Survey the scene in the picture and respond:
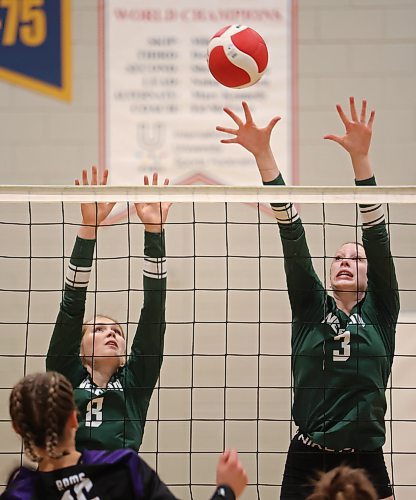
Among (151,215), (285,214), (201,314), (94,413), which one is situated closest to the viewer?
(94,413)

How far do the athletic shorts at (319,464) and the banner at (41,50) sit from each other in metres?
2.94

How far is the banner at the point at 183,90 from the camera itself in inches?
216

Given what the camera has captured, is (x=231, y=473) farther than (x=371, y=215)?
No

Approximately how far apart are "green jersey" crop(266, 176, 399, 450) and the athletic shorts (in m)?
0.04

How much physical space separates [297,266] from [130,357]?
2.55ft

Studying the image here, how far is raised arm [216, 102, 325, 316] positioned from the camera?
3592 millimetres

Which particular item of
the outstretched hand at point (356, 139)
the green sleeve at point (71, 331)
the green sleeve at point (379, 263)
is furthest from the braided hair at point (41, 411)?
the outstretched hand at point (356, 139)

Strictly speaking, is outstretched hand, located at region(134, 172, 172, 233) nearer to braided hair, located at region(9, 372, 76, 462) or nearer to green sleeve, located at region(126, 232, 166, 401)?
green sleeve, located at region(126, 232, 166, 401)

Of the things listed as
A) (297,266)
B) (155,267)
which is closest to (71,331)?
(155,267)

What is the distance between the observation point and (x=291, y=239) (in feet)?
11.8

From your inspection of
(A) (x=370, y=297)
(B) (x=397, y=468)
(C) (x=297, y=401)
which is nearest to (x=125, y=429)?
(C) (x=297, y=401)

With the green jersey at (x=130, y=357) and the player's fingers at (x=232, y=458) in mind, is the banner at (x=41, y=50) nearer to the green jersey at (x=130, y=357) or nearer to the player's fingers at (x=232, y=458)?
the green jersey at (x=130, y=357)

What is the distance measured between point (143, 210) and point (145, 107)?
1.95 metres

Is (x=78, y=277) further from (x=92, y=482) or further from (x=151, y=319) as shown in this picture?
(x=92, y=482)
